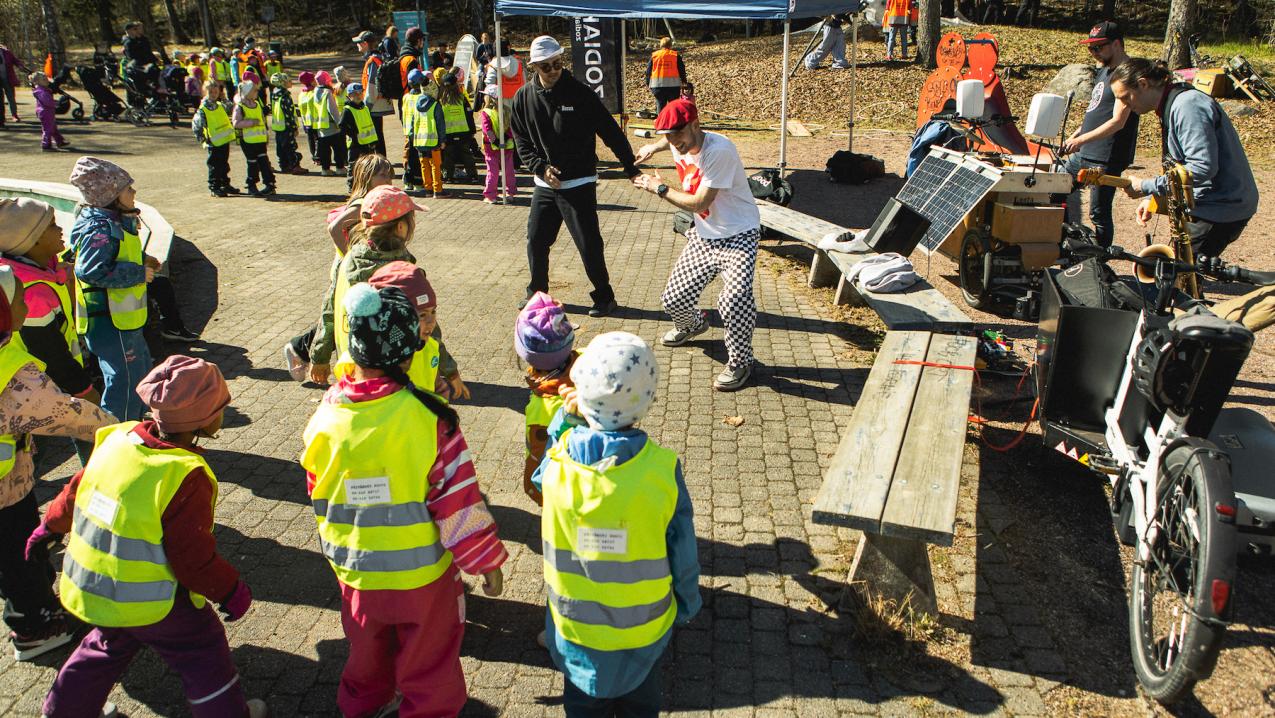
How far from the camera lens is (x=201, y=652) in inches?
108

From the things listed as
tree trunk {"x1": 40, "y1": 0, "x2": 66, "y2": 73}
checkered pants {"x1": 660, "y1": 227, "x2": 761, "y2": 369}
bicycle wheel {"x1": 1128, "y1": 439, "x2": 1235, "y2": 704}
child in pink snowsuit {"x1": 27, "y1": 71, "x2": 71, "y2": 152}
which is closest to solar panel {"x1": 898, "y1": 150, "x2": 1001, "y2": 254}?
checkered pants {"x1": 660, "y1": 227, "x2": 761, "y2": 369}

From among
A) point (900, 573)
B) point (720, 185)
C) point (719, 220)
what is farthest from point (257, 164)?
point (900, 573)

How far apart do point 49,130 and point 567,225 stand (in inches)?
583

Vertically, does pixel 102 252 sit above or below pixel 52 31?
below

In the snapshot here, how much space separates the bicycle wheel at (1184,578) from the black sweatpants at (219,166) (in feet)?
40.1

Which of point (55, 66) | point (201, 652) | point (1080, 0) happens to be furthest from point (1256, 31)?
point (55, 66)

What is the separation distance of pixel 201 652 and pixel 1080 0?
34786 mm

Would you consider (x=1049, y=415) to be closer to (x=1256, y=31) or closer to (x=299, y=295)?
(x=299, y=295)

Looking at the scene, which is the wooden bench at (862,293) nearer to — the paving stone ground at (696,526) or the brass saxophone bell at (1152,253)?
the paving stone ground at (696,526)

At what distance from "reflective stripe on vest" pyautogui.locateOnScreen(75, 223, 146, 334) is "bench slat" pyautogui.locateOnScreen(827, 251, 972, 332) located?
4553mm

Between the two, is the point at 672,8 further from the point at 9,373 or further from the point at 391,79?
the point at 9,373

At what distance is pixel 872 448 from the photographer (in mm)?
3826

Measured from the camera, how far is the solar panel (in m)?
6.89

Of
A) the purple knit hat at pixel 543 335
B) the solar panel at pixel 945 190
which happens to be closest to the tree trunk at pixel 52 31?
the solar panel at pixel 945 190
